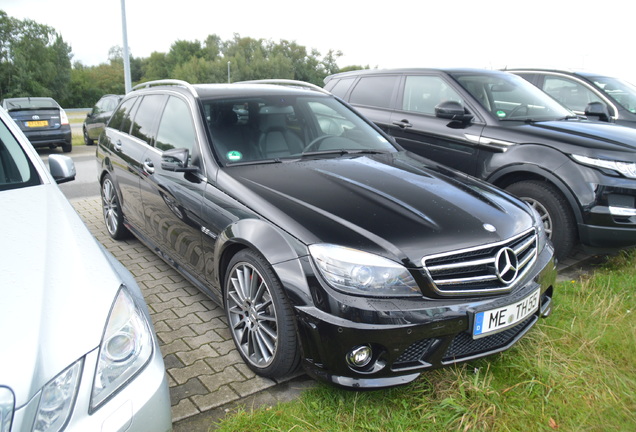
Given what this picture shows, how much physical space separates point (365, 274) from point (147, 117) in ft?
9.63

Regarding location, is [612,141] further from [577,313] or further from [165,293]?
[165,293]

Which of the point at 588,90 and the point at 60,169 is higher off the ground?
the point at 588,90

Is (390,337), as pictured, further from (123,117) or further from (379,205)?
(123,117)

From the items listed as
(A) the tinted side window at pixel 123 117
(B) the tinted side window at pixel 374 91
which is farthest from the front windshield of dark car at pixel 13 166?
(B) the tinted side window at pixel 374 91

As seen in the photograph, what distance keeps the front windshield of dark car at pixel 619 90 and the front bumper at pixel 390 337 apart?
597 cm

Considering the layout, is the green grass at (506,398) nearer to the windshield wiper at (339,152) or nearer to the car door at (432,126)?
the windshield wiper at (339,152)

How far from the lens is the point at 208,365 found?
2969mm

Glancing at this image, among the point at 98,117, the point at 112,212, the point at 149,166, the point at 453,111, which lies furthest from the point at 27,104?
the point at 453,111

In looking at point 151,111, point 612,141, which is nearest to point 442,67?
point 612,141

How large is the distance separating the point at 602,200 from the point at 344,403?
9.15 ft

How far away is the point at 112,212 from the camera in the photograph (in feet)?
17.0

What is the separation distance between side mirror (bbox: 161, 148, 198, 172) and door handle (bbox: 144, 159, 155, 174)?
66cm

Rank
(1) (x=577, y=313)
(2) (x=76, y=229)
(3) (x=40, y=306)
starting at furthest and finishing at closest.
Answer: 1. (1) (x=577, y=313)
2. (2) (x=76, y=229)
3. (3) (x=40, y=306)

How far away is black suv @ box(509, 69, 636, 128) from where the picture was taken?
6865 millimetres
